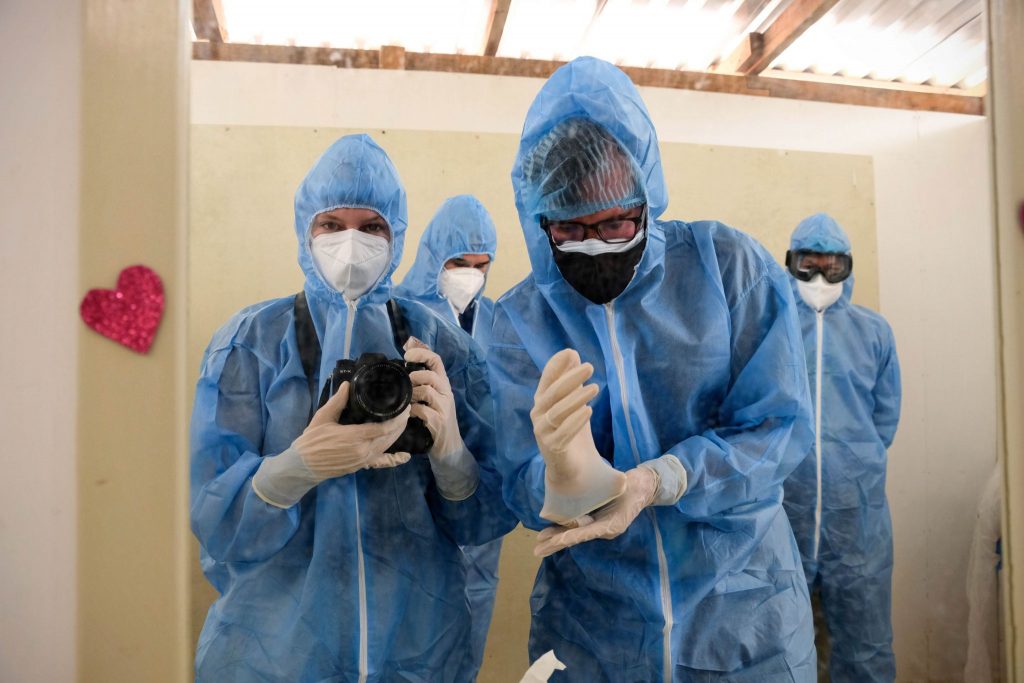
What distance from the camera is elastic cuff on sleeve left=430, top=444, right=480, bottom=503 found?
3.67ft

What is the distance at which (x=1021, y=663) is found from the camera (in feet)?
3.81

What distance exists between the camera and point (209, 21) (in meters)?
1.09

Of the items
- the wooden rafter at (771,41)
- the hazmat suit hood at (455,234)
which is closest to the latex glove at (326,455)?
the hazmat suit hood at (455,234)

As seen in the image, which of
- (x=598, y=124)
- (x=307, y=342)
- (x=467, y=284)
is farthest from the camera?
(x=467, y=284)

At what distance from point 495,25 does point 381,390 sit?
2.11 ft

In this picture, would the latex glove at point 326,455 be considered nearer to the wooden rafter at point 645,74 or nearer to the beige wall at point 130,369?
the beige wall at point 130,369

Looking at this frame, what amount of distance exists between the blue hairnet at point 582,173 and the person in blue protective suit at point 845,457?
405 millimetres

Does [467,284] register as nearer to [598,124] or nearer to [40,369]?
[598,124]

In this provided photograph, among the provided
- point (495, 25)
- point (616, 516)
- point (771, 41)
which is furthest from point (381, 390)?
point (771, 41)

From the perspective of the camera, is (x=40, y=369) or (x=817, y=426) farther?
(x=817, y=426)

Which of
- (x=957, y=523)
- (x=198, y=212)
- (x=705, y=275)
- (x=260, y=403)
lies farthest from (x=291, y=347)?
(x=957, y=523)

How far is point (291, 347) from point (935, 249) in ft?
3.85

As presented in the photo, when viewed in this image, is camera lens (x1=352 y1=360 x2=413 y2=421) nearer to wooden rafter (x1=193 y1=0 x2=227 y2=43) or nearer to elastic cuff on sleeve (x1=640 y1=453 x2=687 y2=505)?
elastic cuff on sleeve (x1=640 y1=453 x2=687 y2=505)

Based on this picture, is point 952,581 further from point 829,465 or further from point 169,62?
point 169,62
